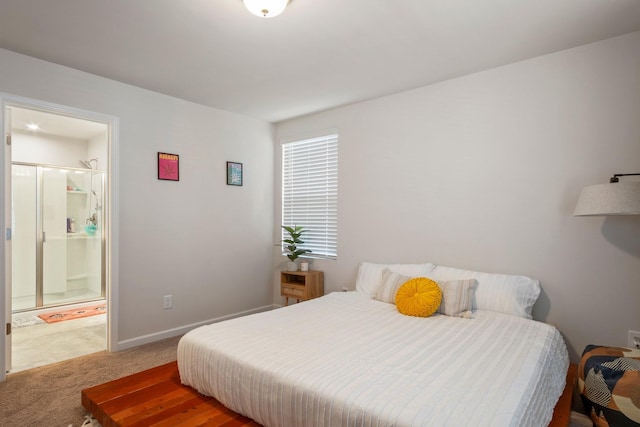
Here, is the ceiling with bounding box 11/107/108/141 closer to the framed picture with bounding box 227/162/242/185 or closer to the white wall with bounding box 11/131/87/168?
the white wall with bounding box 11/131/87/168

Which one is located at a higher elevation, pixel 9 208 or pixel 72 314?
pixel 9 208

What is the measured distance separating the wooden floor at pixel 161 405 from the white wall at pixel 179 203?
130 cm

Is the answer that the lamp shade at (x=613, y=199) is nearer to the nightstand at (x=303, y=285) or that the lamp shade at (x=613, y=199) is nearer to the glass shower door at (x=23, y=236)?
the nightstand at (x=303, y=285)

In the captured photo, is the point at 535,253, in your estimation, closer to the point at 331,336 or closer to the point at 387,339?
the point at 387,339

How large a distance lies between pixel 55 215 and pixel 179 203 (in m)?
2.66

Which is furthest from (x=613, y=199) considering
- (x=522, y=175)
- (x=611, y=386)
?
(x=611, y=386)

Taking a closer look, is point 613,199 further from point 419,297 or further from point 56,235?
point 56,235

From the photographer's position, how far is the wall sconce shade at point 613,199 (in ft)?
6.64

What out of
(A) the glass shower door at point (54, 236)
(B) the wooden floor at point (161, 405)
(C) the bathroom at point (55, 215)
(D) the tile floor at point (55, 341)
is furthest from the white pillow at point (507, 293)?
(A) the glass shower door at point (54, 236)

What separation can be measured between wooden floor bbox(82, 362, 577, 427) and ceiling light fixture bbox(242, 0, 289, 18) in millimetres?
2174

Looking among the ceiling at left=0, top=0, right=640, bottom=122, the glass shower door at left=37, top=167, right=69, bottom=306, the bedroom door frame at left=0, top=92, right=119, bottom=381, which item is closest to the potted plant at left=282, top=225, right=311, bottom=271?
the ceiling at left=0, top=0, right=640, bottom=122

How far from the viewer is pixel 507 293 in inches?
103

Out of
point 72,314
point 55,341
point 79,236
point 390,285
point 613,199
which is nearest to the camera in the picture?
point 613,199

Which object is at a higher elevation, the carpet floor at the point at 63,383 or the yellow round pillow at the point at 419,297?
the yellow round pillow at the point at 419,297
